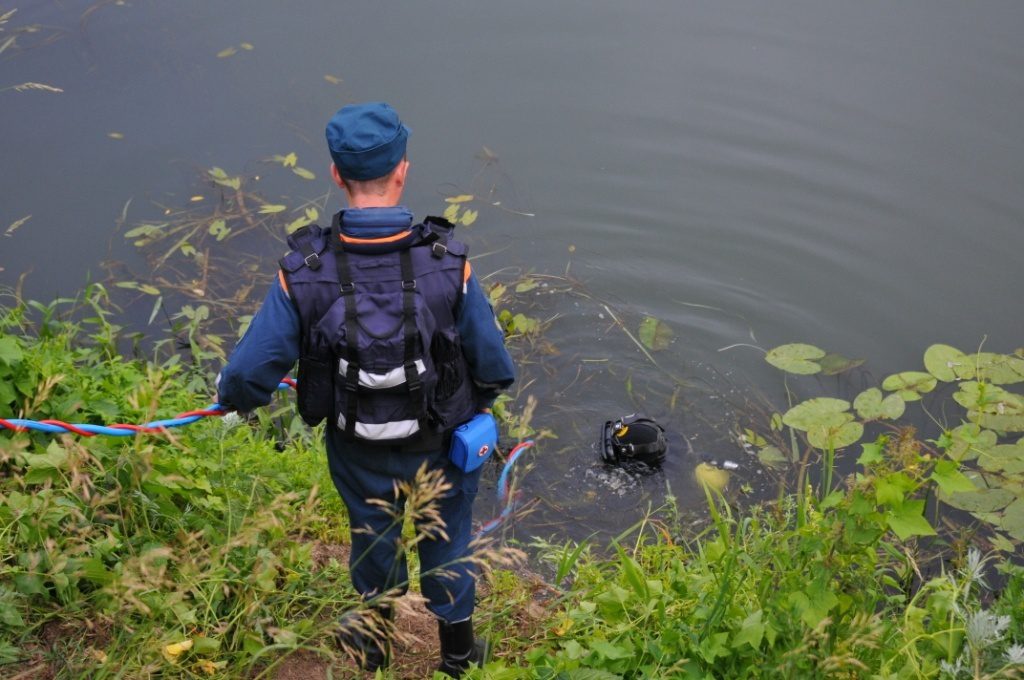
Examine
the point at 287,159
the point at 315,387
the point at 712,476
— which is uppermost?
the point at 315,387

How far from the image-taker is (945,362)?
5.07 m

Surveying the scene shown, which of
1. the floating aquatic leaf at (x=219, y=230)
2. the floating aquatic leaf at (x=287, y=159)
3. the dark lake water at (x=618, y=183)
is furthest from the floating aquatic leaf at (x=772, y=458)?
the floating aquatic leaf at (x=287, y=159)

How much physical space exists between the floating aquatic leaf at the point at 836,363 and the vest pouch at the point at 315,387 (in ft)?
10.9

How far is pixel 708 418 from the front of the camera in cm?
495

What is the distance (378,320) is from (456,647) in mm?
1150

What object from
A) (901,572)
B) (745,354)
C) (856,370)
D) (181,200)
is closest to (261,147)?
(181,200)

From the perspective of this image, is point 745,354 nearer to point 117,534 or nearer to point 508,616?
point 508,616

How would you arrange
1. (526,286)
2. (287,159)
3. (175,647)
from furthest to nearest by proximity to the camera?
(287,159) < (526,286) < (175,647)

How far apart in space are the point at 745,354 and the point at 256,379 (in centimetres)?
338

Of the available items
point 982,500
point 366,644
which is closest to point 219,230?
point 366,644

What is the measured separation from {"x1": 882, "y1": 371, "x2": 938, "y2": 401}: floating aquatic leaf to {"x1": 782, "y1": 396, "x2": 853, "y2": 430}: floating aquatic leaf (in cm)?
28

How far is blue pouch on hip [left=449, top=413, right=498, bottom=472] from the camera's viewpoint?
2695 mm

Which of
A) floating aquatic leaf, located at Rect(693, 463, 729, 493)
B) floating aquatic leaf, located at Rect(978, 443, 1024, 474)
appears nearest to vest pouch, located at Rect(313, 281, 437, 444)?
floating aquatic leaf, located at Rect(693, 463, 729, 493)

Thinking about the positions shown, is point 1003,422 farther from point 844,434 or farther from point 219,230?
point 219,230
